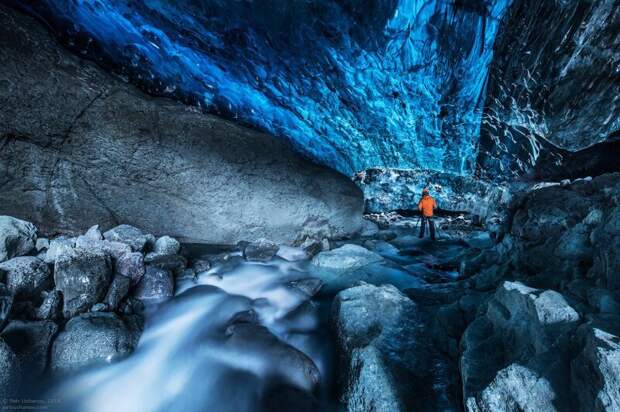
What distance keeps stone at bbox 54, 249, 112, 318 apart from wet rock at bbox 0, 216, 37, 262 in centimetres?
91

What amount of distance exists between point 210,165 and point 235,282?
2816mm

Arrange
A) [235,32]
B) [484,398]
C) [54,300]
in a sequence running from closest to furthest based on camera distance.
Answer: [484,398]
[54,300]
[235,32]

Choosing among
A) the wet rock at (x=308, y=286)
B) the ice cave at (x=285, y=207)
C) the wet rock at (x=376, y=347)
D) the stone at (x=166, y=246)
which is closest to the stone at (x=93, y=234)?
the ice cave at (x=285, y=207)

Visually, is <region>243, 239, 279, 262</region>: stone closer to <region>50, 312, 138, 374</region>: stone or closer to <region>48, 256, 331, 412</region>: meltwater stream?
<region>48, 256, 331, 412</region>: meltwater stream

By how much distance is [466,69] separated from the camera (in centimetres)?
418

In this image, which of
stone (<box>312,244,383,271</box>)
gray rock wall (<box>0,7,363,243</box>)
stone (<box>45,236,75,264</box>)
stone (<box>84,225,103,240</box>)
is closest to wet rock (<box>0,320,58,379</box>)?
stone (<box>45,236,75,264</box>)

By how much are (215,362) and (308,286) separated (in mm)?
1936

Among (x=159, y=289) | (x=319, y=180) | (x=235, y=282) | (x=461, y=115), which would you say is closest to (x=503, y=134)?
(x=461, y=115)

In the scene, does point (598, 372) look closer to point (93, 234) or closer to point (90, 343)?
point (90, 343)

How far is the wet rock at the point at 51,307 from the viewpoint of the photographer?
279cm

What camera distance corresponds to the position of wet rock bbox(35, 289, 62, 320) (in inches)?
110

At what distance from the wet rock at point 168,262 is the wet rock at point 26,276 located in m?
1.38

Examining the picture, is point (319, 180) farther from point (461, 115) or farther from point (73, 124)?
point (73, 124)

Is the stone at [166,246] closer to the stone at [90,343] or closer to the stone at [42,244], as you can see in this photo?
the stone at [42,244]
